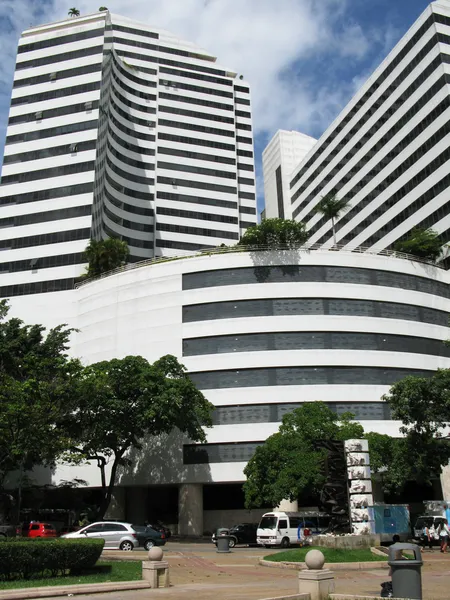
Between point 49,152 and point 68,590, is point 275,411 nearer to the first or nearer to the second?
point 68,590

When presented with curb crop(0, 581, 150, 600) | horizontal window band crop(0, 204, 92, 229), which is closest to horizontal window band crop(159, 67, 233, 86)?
horizontal window band crop(0, 204, 92, 229)

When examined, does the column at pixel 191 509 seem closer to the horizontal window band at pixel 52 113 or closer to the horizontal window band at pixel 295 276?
the horizontal window band at pixel 295 276

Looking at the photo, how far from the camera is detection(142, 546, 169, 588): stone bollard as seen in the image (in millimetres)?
15134

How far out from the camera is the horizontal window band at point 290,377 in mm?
45406

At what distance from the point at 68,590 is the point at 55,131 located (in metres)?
64.8

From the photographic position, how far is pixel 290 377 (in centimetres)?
4541

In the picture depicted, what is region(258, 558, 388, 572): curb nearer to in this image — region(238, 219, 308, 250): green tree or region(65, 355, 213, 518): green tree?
region(65, 355, 213, 518): green tree

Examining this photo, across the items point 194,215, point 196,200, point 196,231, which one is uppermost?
point 196,200

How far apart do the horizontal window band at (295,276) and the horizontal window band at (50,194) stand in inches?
876

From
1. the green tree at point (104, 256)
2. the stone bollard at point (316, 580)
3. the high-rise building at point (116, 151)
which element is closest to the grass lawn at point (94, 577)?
the stone bollard at point (316, 580)

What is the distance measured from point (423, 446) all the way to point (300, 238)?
840 inches

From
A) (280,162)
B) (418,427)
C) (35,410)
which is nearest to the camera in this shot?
(35,410)

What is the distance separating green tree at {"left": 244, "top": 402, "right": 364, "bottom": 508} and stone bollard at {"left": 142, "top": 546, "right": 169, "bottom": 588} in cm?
1991

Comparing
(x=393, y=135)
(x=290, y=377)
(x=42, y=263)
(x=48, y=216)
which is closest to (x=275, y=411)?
(x=290, y=377)
